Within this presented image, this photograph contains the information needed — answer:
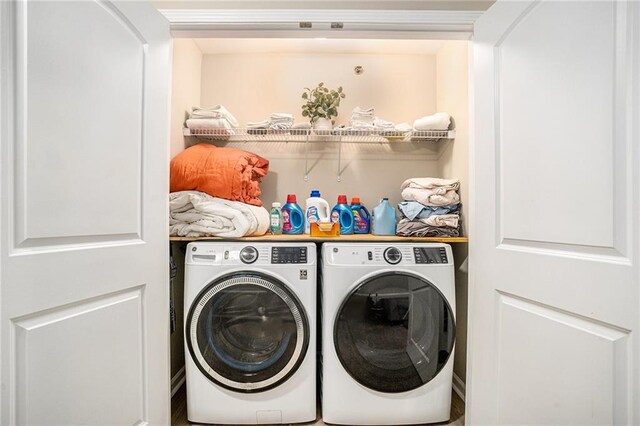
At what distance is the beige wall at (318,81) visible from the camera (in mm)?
2178

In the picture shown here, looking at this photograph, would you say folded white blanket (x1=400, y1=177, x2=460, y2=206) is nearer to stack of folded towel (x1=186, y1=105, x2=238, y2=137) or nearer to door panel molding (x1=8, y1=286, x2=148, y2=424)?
stack of folded towel (x1=186, y1=105, x2=238, y2=137)

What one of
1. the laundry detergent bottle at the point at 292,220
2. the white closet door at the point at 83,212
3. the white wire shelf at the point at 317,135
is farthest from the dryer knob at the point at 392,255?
the white closet door at the point at 83,212

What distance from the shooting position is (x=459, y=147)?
1806mm

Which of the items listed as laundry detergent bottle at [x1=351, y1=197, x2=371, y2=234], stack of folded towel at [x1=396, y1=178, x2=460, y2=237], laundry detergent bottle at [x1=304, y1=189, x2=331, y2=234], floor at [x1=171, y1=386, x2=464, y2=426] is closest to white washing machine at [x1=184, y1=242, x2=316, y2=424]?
floor at [x1=171, y1=386, x2=464, y2=426]

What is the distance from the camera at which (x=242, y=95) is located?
7.14 feet

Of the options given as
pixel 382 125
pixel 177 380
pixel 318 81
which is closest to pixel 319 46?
pixel 318 81

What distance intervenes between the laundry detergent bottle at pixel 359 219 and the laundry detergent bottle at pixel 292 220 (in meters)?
0.35

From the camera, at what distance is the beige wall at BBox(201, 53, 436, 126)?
2178 mm

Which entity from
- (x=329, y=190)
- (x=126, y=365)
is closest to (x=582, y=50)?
(x=329, y=190)

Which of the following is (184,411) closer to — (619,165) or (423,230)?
(423,230)

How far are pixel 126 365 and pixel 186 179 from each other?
0.96m

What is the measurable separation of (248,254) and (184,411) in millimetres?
977

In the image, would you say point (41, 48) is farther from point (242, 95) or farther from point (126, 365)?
point (242, 95)

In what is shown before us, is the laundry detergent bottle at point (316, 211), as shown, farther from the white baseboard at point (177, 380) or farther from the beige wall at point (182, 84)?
the white baseboard at point (177, 380)
